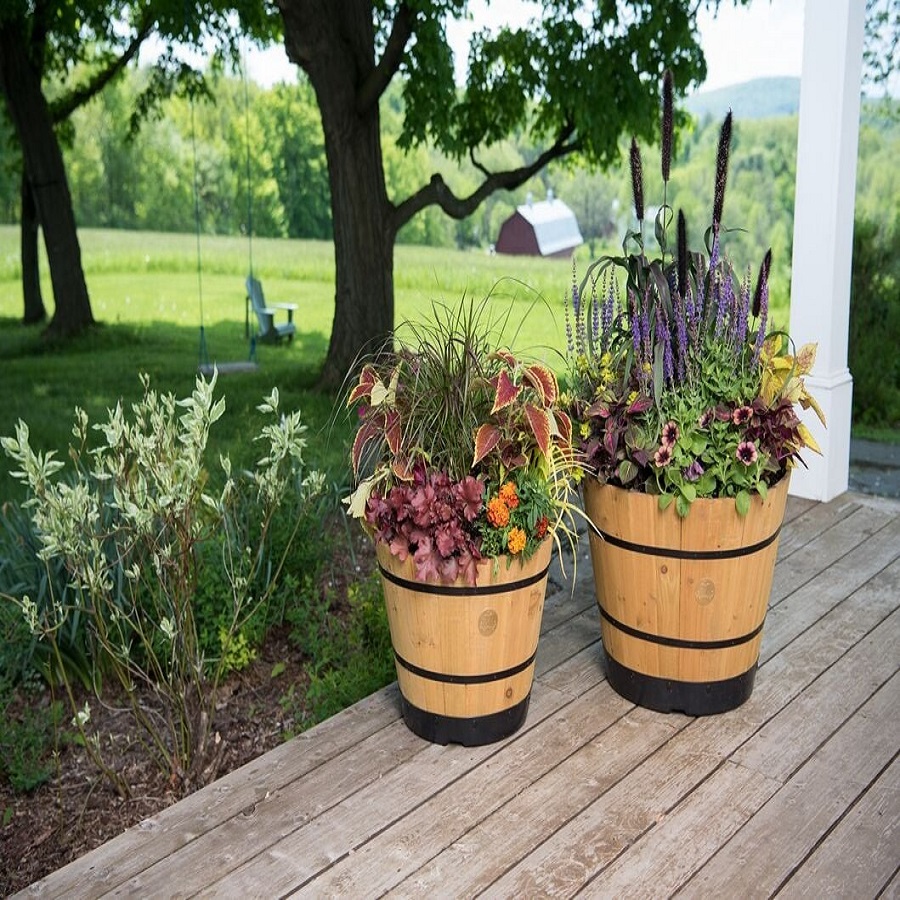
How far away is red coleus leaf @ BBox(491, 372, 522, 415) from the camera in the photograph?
213 centimetres

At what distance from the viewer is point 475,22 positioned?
550 cm

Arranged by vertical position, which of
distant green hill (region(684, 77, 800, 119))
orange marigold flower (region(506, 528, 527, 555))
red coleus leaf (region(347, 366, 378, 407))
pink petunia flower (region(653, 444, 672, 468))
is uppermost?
distant green hill (region(684, 77, 800, 119))

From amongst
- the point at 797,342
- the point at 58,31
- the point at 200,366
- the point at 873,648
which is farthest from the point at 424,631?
the point at 58,31

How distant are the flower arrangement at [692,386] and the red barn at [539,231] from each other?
3.68 meters

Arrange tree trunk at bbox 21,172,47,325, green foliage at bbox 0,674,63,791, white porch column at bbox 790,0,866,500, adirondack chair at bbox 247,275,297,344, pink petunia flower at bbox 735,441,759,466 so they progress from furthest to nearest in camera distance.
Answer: adirondack chair at bbox 247,275,297,344
tree trunk at bbox 21,172,47,325
white porch column at bbox 790,0,866,500
green foliage at bbox 0,674,63,791
pink petunia flower at bbox 735,441,759,466

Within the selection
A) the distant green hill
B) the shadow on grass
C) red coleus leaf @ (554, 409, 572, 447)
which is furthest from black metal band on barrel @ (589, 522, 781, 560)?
the distant green hill

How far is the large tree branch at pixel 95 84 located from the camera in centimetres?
555

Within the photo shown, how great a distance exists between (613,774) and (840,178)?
8.05ft

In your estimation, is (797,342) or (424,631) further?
(797,342)

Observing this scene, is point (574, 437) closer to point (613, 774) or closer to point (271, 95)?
point (613, 774)

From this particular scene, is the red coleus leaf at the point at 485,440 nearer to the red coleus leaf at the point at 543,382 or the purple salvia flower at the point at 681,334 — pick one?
the red coleus leaf at the point at 543,382

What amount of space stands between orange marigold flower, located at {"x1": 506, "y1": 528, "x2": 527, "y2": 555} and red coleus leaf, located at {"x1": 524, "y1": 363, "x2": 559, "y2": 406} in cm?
30

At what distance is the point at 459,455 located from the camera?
2.25m

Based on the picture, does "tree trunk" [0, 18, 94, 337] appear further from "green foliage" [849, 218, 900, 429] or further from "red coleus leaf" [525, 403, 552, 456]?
"red coleus leaf" [525, 403, 552, 456]
